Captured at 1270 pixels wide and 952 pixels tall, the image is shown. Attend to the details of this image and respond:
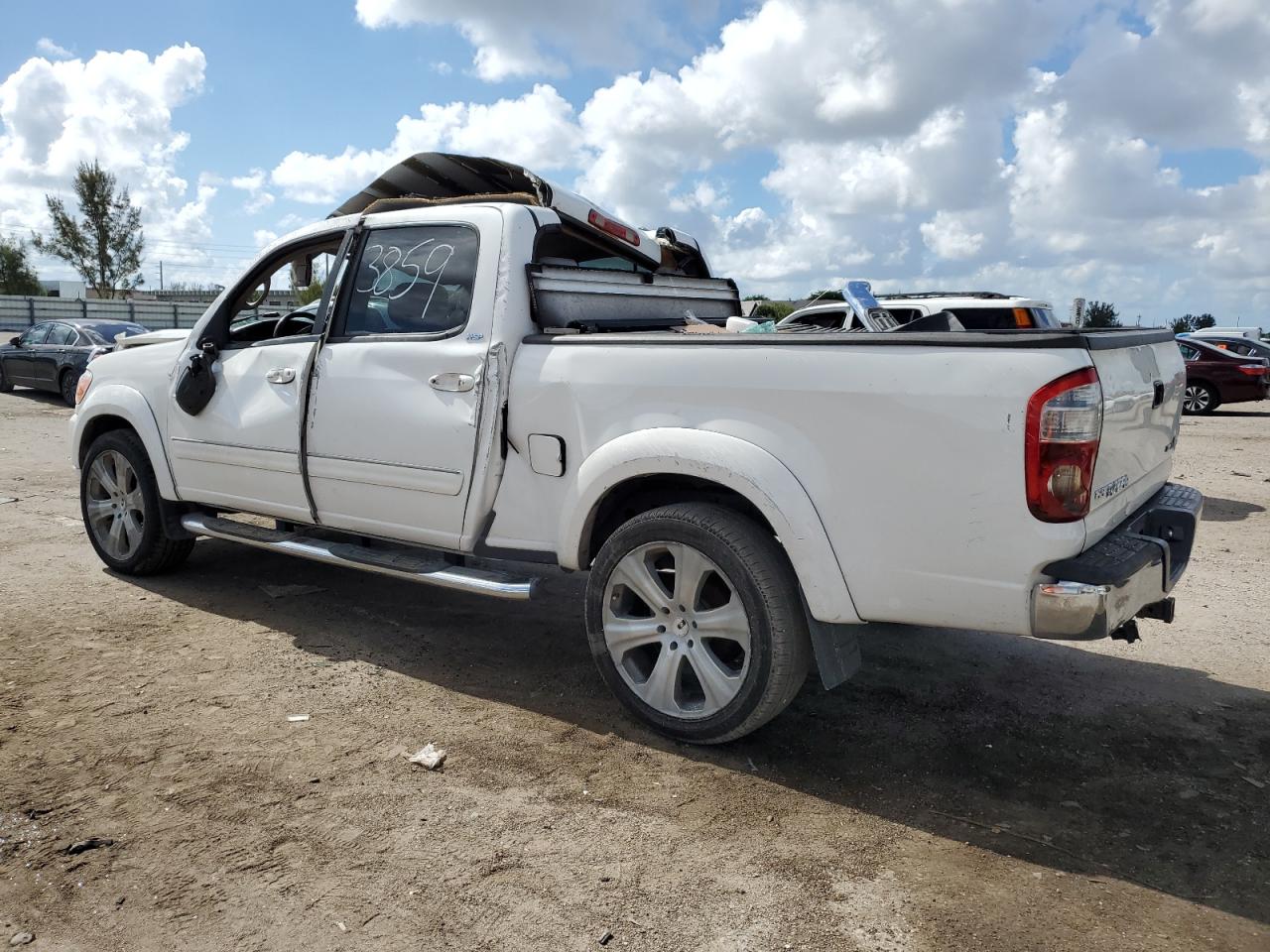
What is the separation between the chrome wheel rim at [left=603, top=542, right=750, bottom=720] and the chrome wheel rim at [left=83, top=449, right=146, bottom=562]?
3254 millimetres

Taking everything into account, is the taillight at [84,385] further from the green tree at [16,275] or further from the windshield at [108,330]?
the green tree at [16,275]

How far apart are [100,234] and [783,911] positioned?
63568mm

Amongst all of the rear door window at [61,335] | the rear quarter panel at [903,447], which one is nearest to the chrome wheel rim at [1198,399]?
the rear quarter panel at [903,447]

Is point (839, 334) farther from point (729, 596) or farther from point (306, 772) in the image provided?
point (306, 772)

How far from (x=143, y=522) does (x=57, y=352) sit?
13315mm

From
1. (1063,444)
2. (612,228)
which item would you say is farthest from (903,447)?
(612,228)

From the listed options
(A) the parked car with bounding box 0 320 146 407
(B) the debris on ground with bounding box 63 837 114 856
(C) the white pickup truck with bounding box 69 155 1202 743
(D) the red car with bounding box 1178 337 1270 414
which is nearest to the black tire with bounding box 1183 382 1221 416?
(D) the red car with bounding box 1178 337 1270 414

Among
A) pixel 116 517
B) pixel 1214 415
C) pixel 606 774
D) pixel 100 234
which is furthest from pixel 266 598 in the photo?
pixel 100 234

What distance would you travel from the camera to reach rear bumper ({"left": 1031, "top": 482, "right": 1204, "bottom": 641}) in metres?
2.88

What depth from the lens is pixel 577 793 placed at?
3.31m

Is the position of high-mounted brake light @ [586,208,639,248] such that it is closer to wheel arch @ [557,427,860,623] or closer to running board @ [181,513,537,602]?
wheel arch @ [557,427,860,623]

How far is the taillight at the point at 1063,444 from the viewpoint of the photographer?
2832 millimetres

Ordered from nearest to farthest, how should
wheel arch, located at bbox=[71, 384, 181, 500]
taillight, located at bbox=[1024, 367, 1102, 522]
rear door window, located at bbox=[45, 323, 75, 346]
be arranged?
taillight, located at bbox=[1024, 367, 1102, 522]
wheel arch, located at bbox=[71, 384, 181, 500]
rear door window, located at bbox=[45, 323, 75, 346]

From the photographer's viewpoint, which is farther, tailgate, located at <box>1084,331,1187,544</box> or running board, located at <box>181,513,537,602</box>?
running board, located at <box>181,513,537,602</box>
